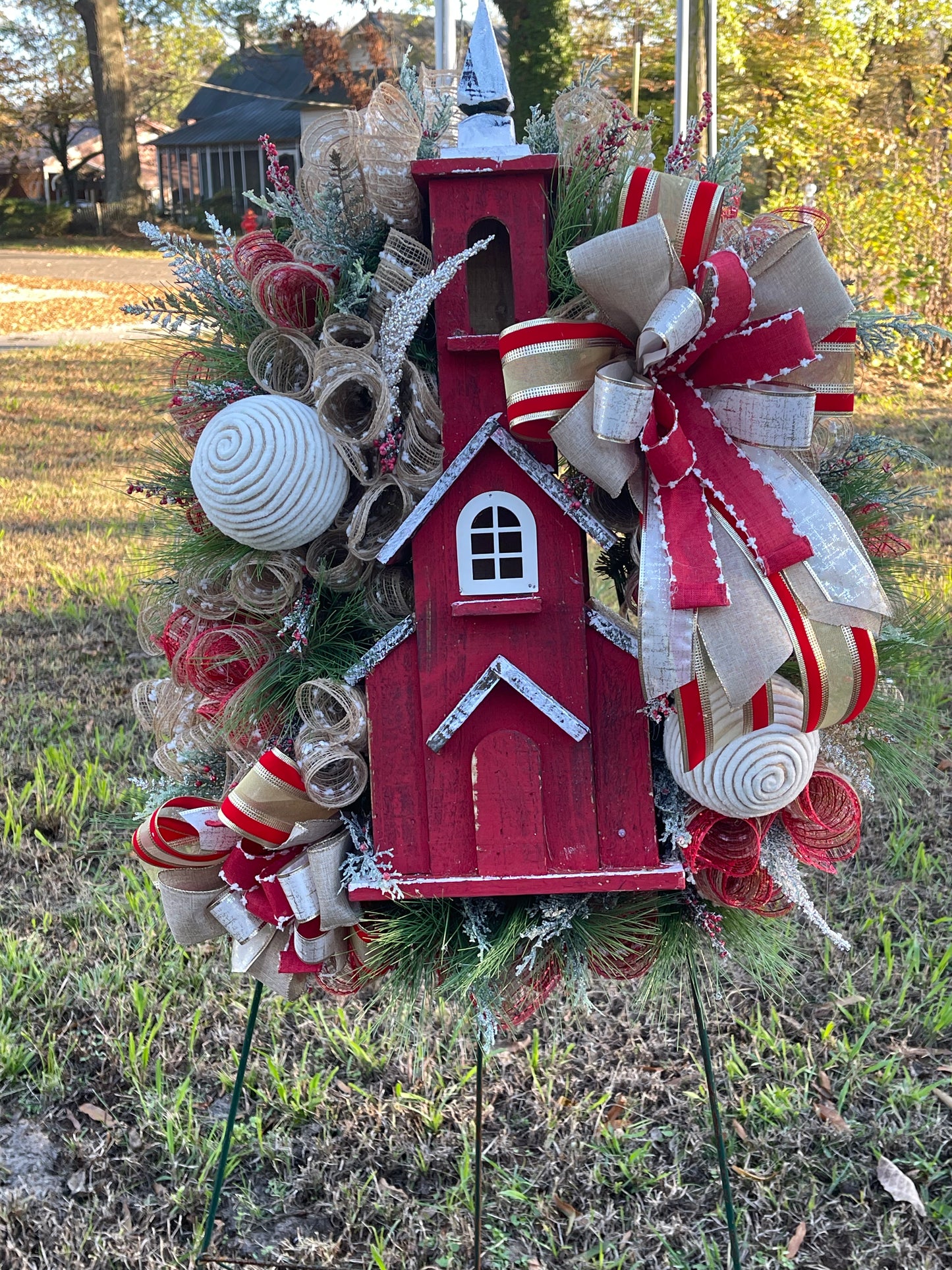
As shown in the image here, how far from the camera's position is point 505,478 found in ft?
4.52

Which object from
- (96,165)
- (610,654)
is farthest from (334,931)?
(96,165)

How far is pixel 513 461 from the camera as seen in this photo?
53.7 inches

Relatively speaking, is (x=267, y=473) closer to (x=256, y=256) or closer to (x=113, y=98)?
(x=256, y=256)

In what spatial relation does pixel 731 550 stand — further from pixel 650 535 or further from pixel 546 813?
pixel 546 813

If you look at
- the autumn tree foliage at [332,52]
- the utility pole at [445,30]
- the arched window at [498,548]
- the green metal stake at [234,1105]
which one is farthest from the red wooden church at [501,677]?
the autumn tree foliage at [332,52]

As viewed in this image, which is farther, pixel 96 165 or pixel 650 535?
pixel 96 165

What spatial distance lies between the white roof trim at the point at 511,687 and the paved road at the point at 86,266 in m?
13.5

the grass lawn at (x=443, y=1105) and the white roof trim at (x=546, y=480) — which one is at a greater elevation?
the white roof trim at (x=546, y=480)

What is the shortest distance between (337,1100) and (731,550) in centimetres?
178

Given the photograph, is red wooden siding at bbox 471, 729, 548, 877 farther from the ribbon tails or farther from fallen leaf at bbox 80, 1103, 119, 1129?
fallen leaf at bbox 80, 1103, 119, 1129

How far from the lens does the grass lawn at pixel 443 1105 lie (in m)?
2.18

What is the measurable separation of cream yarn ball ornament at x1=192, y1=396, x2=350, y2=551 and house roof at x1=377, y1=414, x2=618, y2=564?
0.10 metres

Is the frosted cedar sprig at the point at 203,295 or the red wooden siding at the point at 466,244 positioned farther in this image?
the frosted cedar sprig at the point at 203,295

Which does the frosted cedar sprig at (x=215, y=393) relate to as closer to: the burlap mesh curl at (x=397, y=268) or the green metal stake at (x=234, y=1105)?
the burlap mesh curl at (x=397, y=268)
